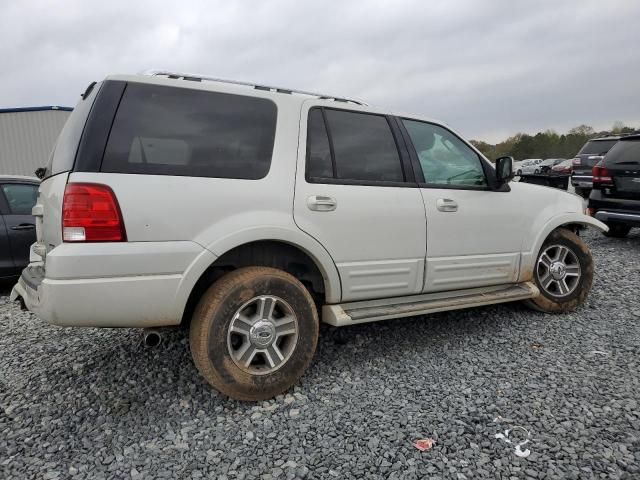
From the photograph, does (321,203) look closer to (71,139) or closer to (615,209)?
(71,139)

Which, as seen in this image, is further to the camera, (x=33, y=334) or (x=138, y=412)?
(x=33, y=334)

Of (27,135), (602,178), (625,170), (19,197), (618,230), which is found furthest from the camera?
(27,135)

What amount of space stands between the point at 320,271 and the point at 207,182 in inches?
37.6

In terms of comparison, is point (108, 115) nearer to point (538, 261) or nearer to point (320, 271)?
point (320, 271)

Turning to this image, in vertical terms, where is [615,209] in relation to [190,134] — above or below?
below

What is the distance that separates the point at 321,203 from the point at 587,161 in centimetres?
1131

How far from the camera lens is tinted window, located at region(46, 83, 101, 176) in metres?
2.48

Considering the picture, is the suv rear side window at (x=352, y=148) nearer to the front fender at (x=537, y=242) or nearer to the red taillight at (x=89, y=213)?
the red taillight at (x=89, y=213)

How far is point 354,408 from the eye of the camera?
2.65 meters

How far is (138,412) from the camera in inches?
104

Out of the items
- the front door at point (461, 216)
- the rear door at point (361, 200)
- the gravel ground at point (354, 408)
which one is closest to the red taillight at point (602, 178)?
the gravel ground at point (354, 408)

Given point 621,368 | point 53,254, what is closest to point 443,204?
point 621,368

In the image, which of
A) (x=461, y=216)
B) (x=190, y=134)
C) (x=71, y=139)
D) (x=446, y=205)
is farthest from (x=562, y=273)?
(x=71, y=139)

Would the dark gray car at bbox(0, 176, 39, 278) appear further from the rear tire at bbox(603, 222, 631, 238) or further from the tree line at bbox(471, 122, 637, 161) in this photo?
the tree line at bbox(471, 122, 637, 161)
